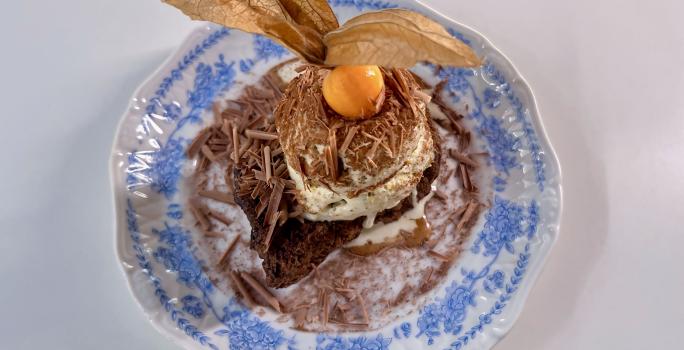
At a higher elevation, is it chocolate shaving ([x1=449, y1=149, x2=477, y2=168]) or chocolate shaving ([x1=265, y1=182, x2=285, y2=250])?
chocolate shaving ([x1=449, y1=149, x2=477, y2=168])

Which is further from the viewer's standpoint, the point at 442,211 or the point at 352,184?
the point at 442,211

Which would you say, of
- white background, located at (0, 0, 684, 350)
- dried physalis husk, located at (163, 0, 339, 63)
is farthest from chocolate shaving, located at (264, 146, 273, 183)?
white background, located at (0, 0, 684, 350)

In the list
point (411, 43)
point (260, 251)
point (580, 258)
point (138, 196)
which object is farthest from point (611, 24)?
point (138, 196)

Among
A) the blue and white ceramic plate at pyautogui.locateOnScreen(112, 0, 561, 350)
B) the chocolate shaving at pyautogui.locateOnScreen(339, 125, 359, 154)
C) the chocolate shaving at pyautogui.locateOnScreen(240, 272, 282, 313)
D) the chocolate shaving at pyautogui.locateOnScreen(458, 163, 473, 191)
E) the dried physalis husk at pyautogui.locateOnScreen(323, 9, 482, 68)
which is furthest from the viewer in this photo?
the chocolate shaving at pyautogui.locateOnScreen(458, 163, 473, 191)

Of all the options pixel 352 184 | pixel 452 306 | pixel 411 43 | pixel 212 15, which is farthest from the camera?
pixel 452 306

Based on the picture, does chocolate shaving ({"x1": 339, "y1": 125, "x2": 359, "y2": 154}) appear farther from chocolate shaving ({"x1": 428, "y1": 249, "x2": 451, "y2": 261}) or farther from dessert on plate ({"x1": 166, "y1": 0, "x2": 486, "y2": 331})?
chocolate shaving ({"x1": 428, "y1": 249, "x2": 451, "y2": 261})

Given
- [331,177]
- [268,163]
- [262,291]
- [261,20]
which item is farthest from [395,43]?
[262,291]

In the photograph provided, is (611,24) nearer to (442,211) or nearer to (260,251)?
(442,211)
